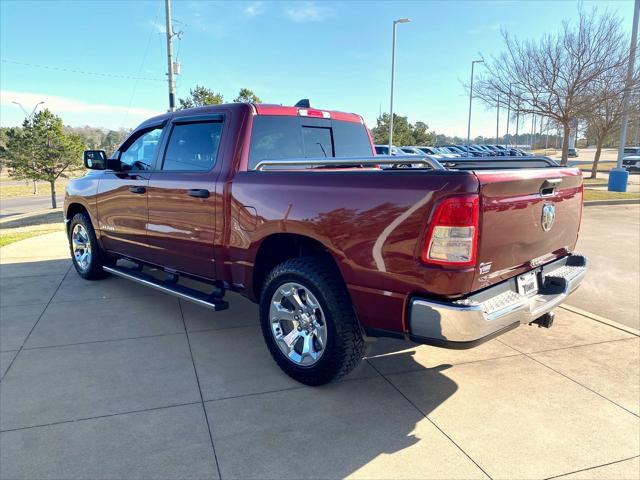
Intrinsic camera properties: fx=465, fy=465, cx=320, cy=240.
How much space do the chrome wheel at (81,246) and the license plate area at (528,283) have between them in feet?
16.0

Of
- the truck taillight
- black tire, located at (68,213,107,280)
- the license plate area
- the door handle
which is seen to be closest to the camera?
the truck taillight

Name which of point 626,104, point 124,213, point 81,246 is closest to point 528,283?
point 124,213

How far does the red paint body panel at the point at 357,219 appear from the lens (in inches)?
98.0

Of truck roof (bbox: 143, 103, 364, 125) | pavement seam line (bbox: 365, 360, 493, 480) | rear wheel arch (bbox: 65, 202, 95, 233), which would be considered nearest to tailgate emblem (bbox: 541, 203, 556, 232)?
pavement seam line (bbox: 365, 360, 493, 480)

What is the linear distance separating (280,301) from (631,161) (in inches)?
1584

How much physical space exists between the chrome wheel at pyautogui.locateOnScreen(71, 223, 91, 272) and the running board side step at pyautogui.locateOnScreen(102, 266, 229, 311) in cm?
93

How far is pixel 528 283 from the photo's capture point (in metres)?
2.98

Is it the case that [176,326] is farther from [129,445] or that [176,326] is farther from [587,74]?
[587,74]

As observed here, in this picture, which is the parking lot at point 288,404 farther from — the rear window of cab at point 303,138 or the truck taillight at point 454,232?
the rear window of cab at point 303,138

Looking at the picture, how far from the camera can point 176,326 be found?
4414 mm

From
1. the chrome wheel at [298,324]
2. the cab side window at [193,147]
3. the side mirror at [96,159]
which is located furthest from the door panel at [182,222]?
the side mirror at [96,159]

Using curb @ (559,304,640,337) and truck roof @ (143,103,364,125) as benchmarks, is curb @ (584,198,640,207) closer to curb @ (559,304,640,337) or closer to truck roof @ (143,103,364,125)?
curb @ (559,304,640,337)

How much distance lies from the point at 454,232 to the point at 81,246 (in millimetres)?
5174

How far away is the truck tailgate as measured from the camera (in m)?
2.50
